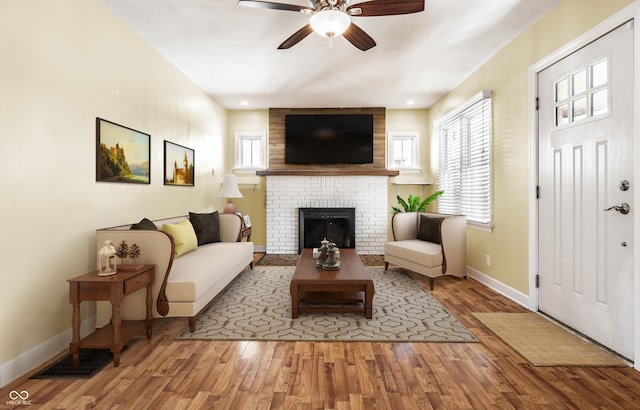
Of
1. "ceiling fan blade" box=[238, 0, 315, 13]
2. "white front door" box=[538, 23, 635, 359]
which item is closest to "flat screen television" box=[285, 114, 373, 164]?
"white front door" box=[538, 23, 635, 359]

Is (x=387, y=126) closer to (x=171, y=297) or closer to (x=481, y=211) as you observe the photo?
(x=481, y=211)

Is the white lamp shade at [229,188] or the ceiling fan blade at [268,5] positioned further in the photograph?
the white lamp shade at [229,188]

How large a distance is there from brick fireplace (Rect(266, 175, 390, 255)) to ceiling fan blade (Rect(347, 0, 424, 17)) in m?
3.78

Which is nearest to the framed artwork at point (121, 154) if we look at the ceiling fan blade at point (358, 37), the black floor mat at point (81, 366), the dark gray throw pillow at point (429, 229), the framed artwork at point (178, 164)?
the framed artwork at point (178, 164)

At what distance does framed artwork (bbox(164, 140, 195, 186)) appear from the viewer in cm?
393

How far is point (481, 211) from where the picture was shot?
409cm

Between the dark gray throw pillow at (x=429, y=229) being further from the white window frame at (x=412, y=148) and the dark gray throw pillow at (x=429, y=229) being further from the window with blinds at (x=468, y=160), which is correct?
the white window frame at (x=412, y=148)

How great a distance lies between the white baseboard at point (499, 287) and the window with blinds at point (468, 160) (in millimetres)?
660

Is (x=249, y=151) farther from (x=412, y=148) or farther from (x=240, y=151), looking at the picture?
(x=412, y=148)

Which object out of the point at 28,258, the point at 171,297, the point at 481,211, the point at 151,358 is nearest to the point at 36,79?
the point at 28,258

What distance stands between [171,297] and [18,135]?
4.86ft

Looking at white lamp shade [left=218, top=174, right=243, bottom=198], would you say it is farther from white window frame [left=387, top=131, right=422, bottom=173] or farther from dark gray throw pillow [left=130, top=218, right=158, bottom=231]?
white window frame [left=387, top=131, right=422, bottom=173]

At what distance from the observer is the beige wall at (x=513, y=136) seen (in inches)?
111

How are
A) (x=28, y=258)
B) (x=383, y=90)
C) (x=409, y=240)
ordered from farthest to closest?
1. (x=383, y=90)
2. (x=409, y=240)
3. (x=28, y=258)
